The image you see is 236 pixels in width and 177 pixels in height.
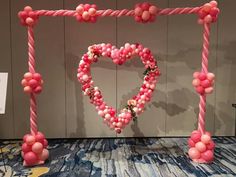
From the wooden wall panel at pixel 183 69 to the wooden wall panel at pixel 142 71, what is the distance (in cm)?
9

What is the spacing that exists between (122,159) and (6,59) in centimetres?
210

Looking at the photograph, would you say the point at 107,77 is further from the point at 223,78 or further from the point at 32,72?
the point at 223,78

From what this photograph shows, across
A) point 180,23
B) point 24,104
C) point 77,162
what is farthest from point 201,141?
point 24,104

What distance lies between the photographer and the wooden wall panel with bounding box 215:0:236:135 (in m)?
4.08

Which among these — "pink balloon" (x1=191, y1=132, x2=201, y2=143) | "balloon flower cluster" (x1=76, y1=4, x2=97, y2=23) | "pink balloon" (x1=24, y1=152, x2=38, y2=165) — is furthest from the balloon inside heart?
"pink balloon" (x1=24, y1=152, x2=38, y2=165)

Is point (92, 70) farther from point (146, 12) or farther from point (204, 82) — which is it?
point (204, 82)

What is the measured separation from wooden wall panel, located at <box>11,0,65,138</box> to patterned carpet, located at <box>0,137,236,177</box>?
30cm

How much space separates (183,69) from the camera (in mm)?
4098

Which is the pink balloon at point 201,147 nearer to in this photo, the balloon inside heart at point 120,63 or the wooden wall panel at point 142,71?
the balloon inside heart at point 120,63

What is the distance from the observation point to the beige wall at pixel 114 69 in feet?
13.0

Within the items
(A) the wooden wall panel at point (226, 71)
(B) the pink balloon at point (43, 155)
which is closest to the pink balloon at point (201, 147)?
(A) the wooden wall panel at point (226, 71)

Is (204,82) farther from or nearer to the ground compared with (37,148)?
farther from the ground

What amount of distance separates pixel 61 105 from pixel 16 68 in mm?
790

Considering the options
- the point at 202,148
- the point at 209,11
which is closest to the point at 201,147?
the point at 202,148
